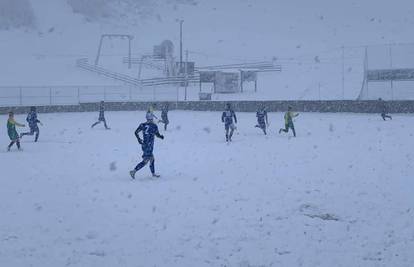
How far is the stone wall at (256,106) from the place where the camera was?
39.0m

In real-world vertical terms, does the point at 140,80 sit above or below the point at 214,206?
above

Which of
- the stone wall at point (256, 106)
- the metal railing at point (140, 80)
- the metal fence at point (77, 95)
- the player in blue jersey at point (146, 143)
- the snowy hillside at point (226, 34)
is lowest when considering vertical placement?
the player in blue jersey at point (146, 143)

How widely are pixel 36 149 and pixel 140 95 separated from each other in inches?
1318

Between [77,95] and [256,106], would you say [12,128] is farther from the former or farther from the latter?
[77,95]

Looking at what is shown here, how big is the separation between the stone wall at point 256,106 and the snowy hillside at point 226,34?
12.2 meters

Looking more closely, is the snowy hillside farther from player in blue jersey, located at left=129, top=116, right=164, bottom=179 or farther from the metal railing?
player in blue jersey, located at left=129, top=116, right=164, bottom=179

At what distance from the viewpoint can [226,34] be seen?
84312 mm

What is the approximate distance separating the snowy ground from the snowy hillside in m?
36.5

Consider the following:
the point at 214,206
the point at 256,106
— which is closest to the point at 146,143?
the point at 214,206

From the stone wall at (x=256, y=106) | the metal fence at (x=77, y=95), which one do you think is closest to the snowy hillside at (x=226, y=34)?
the metal fence at (x=77, y=95)

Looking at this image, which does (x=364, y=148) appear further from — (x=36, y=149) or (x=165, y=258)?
(x=165, y=258)

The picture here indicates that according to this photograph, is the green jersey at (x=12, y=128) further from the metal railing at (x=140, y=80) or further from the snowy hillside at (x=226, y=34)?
the metal railing at (x=140, y=80)

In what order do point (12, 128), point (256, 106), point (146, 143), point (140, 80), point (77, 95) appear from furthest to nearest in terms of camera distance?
point (140, 80) → point (77, 95) → point (256, 106) → point (12, 128) → point (146, 143)

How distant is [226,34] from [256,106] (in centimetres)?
4251
